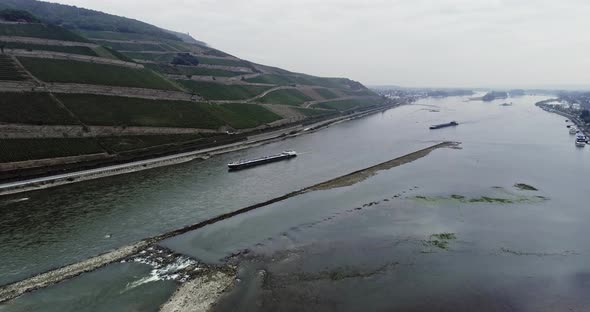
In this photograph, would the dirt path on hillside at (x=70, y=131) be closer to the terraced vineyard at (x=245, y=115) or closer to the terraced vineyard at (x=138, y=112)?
the terraced vineyard at (x=138, y=112)

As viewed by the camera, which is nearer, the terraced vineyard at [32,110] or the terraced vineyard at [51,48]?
the terraced vineyard at [32,110]

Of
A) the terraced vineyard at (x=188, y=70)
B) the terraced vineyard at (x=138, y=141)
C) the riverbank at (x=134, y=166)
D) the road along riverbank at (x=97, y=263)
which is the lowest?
the road along riverbank at (x=97, y=263)

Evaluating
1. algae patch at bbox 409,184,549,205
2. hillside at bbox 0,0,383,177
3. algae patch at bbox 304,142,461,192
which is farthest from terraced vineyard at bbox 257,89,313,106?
algae patch at bbox 409,184,549,205

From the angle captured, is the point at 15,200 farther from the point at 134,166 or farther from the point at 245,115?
the point at 245,115

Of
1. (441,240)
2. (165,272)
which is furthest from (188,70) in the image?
(441,240)

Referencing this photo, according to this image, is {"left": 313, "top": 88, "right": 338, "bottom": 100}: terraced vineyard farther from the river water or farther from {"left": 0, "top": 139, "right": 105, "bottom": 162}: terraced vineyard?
{"left": 0, "top": 139, "right": 105, "bottom": 162}: terraced vineyard

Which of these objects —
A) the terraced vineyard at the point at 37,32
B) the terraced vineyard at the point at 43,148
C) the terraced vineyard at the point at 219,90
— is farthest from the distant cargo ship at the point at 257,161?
the terraced vineyard at the point at 37,32

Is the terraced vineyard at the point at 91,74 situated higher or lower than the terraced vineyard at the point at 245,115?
higher
